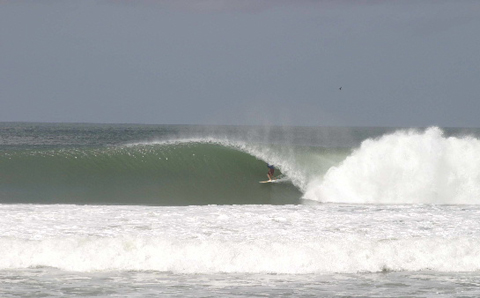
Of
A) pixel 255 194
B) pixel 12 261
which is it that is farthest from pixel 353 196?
pixel 12 261

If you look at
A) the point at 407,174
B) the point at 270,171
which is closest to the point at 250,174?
the point at 270,171

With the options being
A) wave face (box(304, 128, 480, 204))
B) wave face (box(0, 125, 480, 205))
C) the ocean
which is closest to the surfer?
wave face (box(0, 125, 480, 205))

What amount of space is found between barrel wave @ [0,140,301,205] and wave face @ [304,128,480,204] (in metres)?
1.26

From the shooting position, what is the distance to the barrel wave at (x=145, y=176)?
692 inches

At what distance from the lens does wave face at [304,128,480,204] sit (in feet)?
56.0

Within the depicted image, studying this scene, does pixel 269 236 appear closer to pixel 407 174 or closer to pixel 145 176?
pixel 407 174

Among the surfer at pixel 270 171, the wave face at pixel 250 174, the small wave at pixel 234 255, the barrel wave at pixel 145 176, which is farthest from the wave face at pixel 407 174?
the small wave at pixel 234 255

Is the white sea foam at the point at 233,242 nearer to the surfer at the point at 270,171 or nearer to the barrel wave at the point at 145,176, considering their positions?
the barrel wave at the point at 145,176

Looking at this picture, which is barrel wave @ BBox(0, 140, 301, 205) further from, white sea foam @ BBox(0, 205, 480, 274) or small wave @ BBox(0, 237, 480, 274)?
small wave @ BBox(0, 237, 480, 274)

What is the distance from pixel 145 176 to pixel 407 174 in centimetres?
778

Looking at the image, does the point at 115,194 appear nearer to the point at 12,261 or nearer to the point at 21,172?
the point at 21,172

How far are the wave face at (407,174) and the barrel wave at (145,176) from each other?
1.26 meters

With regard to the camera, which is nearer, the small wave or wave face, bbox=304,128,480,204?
the small wave

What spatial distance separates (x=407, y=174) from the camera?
57.5 feet
